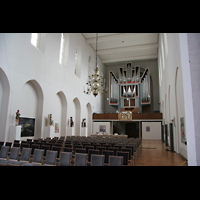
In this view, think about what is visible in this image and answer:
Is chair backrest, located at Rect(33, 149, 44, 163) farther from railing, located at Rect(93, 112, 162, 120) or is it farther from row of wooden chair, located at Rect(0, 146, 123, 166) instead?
railing, located at Rect(93, 112, 162, 120)

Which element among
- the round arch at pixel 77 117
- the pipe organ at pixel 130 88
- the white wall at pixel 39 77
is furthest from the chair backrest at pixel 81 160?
the pipe organ at pixel 130 88

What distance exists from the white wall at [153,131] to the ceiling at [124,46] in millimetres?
8747

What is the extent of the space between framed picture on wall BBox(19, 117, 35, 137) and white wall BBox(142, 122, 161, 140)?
41.4ft

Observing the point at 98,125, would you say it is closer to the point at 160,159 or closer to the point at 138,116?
the point at 138,116

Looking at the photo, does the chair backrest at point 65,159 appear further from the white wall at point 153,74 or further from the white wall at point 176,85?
the white wall at point 153,74

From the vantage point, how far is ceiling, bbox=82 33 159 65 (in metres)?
18.2

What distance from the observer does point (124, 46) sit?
20.7 metres

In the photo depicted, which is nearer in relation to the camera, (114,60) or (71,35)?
(71,35)
